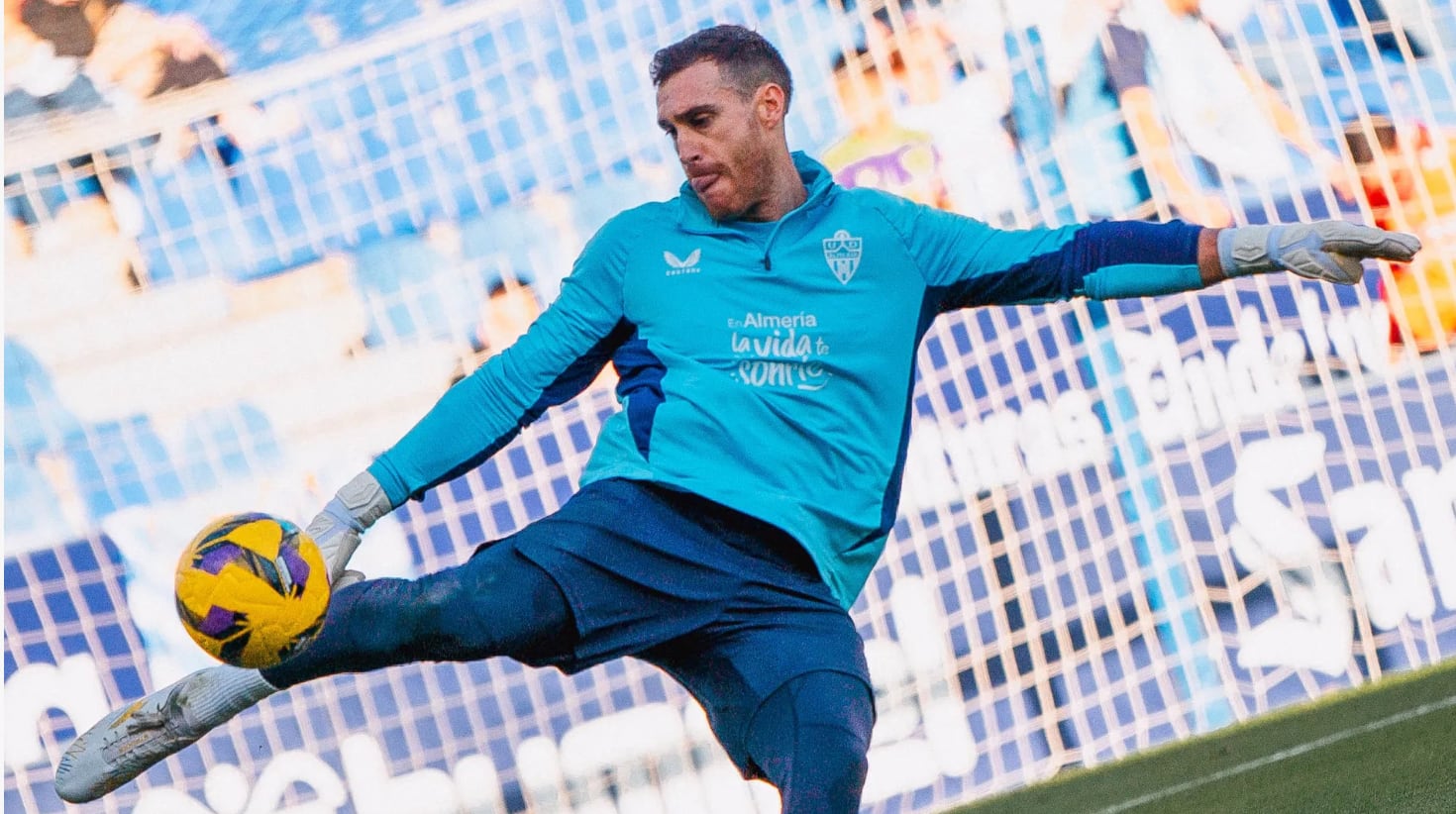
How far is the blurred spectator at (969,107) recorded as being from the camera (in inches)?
261

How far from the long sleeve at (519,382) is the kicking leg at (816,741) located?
856 mm

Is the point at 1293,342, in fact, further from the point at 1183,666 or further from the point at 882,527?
the point at 882,527

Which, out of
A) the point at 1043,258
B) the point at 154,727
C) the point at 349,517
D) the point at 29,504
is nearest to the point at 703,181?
the point at 1043,258

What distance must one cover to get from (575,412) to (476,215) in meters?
Answer: 0.84

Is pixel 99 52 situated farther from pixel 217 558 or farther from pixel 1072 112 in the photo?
pixel 217 558

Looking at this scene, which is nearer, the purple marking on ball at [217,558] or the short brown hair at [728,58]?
the purple marking on ball at [217,558]

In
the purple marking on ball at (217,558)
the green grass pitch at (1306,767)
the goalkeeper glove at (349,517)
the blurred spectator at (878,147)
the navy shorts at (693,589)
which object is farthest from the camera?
the blurred spectator at (878,147)

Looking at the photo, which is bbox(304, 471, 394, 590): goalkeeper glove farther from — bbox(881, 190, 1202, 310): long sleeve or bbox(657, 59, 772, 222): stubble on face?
bbox(881, 190, 1202, 310): long sleeve

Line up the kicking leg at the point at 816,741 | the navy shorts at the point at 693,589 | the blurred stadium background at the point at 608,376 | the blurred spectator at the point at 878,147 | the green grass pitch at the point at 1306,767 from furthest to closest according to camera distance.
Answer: the blurred spectator at the point at 878,147 → the blurred stadium background at the point at 608,376 → the green grass pitch at the point at 1306,767 → the navy shorts at the point at 693,589 → the kicking leg at the point at 816,741

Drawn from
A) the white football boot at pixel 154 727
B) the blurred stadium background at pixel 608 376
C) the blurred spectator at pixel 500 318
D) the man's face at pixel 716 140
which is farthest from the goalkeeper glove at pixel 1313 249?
the blurred spectator at pixel 500 318

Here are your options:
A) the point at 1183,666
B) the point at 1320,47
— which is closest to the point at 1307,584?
the point at 1183,666

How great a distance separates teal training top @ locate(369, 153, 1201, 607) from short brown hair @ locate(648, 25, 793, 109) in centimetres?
25

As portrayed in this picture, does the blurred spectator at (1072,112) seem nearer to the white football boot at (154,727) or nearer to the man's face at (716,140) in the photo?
the man's face at (716,140)

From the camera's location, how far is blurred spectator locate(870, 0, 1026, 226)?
21.7 feet
